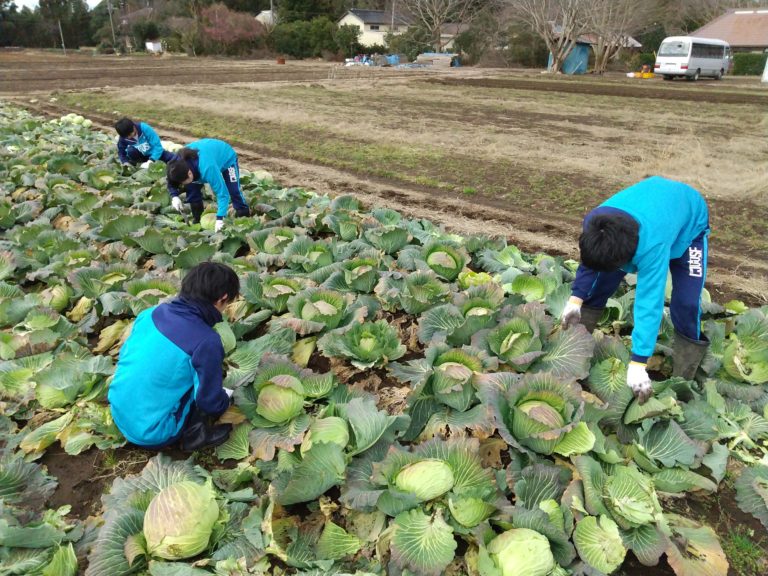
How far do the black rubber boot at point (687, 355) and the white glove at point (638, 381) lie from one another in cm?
65

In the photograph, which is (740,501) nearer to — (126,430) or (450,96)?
(126,430)

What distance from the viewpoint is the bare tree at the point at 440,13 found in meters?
60.4

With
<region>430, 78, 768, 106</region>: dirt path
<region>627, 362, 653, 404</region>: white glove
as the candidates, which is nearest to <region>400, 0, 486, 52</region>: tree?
<region>430, 78, 768, 106</region>: dirt path

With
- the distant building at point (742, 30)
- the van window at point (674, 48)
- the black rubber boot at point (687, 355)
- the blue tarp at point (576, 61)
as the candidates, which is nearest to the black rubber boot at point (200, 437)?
the black rubber boot at point (687, 355)

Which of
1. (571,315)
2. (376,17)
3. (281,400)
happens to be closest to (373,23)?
(376,17)

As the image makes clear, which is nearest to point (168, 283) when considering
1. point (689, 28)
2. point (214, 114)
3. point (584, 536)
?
point (584, 536)

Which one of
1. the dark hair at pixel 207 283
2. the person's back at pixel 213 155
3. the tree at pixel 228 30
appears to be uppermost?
the tree at pixel 228 30

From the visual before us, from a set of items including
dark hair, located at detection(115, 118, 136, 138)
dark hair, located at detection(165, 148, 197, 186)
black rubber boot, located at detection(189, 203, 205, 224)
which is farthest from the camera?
dark hair, located at detection(115, 118, 136, 138)

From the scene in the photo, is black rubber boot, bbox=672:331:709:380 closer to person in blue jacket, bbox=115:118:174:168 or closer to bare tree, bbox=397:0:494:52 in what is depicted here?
person in blue jacket, bbox=115:118:174:168

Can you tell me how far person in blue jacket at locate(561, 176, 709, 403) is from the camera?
2832 mm

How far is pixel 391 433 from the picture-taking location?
2.95 m

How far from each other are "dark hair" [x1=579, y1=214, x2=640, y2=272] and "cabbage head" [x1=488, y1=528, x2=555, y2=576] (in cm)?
144

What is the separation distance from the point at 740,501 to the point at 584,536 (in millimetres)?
1072

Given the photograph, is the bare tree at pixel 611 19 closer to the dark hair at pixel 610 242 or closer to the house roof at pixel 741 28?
the house roof at pixel 741 28
